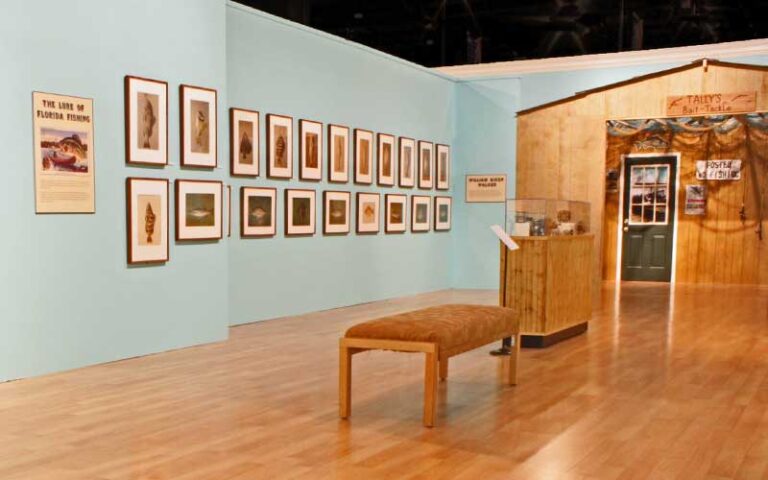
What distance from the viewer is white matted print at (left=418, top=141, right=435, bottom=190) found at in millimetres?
13633

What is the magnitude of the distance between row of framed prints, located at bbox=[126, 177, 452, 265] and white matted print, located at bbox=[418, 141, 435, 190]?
26cm

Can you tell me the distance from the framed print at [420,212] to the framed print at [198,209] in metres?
5.32

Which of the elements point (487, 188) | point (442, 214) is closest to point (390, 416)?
point (442, 214)

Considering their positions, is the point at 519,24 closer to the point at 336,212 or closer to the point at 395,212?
the point at 395,212

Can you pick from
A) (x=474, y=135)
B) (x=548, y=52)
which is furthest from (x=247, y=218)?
(x=548, y=52)

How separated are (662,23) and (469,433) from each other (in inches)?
440

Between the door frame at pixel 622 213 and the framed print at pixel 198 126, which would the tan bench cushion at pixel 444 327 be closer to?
the framed print at pixel 198 126

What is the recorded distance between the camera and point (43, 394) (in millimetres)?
6082

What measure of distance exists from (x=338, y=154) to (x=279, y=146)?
1346 mm

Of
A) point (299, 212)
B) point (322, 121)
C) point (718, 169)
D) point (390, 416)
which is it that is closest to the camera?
point (390, 416)

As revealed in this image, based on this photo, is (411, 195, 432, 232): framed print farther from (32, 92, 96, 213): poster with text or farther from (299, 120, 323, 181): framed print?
(32, 92, 96, 213): poster with text

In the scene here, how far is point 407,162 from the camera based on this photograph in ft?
43.3

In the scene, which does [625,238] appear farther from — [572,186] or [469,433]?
[469,433]

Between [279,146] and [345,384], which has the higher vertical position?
[279,146]
